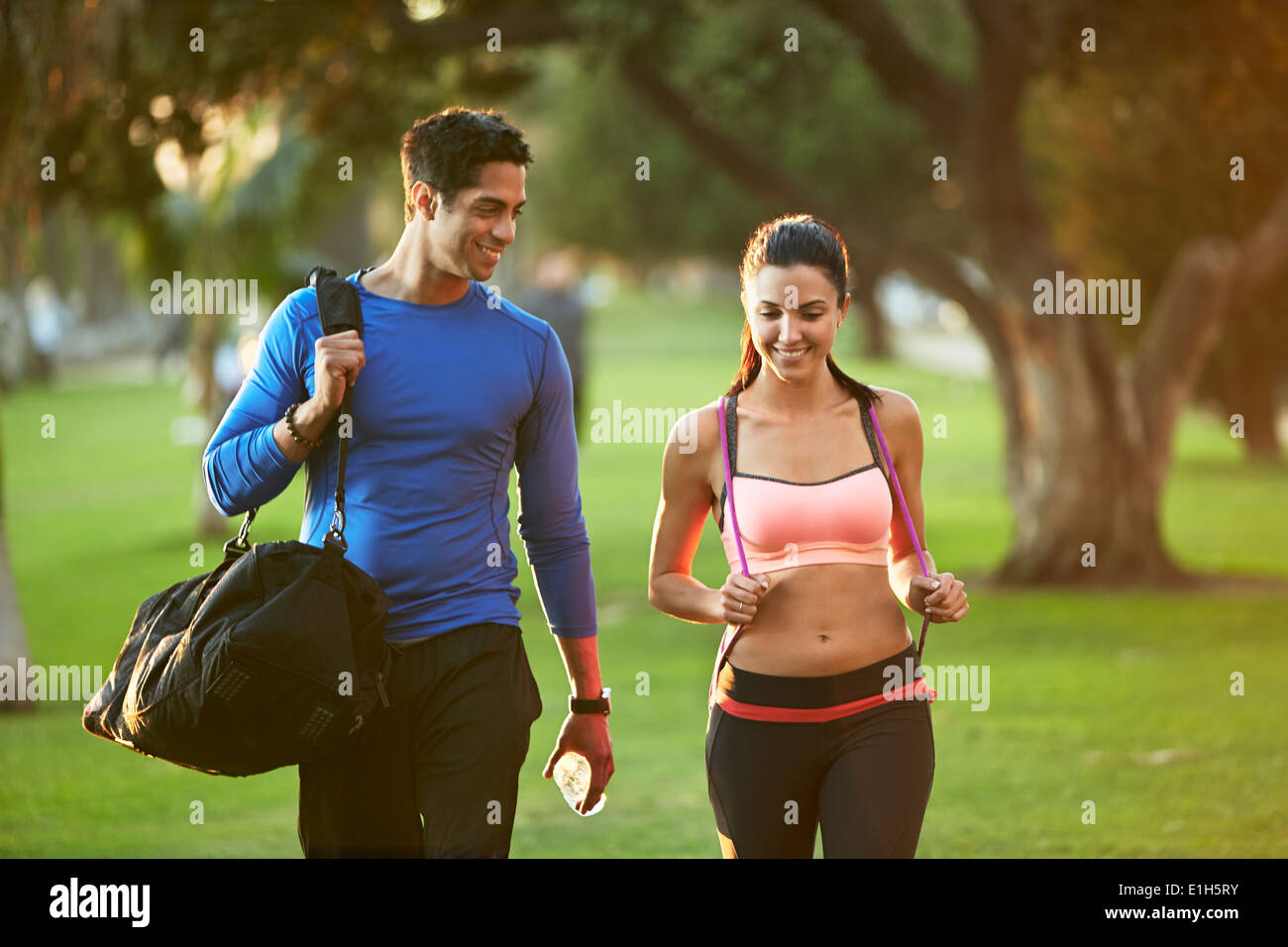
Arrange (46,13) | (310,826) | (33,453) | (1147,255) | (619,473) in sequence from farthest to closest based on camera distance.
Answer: (33,453), (619,473), (1147,255), (46,13), (310,826)

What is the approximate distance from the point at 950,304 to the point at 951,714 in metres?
8.29

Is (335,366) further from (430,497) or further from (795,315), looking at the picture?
(795,315)

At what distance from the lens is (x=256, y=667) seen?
3.38 metres

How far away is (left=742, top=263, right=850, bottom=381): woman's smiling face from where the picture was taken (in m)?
3.72

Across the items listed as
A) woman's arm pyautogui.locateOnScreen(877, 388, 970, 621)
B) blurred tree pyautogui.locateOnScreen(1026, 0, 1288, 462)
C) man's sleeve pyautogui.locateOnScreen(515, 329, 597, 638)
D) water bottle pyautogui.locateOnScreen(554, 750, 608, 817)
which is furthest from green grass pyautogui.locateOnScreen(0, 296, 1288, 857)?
woman's arm pyautogui.locateOnScreen(877, 388, 970, 621)

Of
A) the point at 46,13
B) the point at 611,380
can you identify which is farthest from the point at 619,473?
the point at 46,13

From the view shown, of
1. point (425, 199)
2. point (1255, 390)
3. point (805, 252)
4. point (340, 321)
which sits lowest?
point (340, 321)

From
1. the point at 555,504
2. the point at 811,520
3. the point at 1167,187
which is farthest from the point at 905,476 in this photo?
the point at 1167,187

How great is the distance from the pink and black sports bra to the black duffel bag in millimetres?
838

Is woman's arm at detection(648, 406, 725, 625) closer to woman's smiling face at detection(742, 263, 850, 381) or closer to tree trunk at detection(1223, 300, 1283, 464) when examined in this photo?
woman's smiling face at detection(742, 263, 850, 381)

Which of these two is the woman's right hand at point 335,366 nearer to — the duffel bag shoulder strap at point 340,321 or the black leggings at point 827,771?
the duffel bag shoulder strap at point 340,321

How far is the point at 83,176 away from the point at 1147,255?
16092 millimetres
